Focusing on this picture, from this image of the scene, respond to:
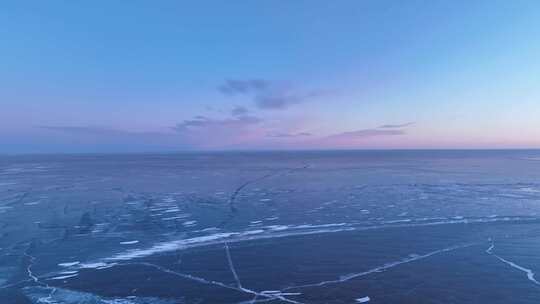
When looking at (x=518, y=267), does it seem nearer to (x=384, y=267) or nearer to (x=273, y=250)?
(x=384, y=267)

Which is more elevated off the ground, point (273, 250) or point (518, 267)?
point (273, 250)

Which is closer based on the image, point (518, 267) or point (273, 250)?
point (518, 267)

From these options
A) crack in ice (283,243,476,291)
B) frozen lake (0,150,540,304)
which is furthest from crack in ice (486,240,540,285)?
crack in ice (283,243,476,291)

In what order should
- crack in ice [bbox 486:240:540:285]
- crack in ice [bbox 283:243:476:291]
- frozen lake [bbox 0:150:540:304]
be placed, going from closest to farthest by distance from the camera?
frozen lake [bbox 0:150:540:304]
crack in ice [bbox 283:243:476:291]
crack in ice [bbox 486:240:540:285]

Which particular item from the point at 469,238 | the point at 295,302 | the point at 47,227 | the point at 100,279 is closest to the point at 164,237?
the point at 100,279

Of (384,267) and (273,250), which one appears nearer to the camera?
(384,267)

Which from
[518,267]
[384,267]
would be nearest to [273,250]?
[384,267]

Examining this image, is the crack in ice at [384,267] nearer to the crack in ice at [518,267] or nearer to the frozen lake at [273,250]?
the frozen lake at [273,250]

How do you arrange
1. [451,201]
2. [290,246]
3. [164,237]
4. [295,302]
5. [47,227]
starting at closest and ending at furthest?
[295,302]
[290,246]
[164,237]
[47,227]
[451,201]

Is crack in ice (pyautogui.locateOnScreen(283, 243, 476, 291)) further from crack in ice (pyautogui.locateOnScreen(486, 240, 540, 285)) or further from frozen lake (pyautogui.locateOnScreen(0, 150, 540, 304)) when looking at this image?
crack in ice (pyautogui.locateOnScreen(486, 240, 540, 285))

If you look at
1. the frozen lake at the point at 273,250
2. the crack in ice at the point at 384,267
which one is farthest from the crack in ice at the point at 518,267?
the crack in ice at the point at 384,267

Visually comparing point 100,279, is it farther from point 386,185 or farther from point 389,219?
point 386,185
